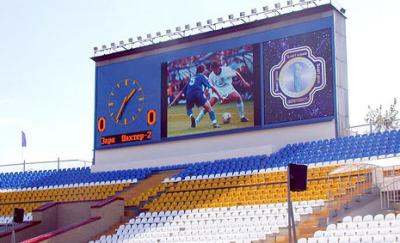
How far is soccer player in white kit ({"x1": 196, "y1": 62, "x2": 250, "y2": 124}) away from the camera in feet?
103

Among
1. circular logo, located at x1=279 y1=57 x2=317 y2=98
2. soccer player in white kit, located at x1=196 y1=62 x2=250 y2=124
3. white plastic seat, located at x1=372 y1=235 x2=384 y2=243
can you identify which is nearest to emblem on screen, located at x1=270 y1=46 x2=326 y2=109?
circular logo, located at x1=279 y1=57 x2=317 y2=98

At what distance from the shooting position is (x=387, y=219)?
18.6 meters

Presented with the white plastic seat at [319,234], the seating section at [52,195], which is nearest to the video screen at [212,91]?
the seating section at [52,195]

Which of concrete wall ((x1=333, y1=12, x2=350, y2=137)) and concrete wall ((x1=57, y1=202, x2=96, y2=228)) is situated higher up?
concrete wall ((x1=333, y1=12, x2=350, y2=137))

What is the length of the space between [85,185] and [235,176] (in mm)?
8972

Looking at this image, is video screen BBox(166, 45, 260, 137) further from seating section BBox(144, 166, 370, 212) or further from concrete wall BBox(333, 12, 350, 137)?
concrete wall BBox(333, 12, 350, 137)

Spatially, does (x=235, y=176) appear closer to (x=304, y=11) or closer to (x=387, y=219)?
(x=304, y=11)

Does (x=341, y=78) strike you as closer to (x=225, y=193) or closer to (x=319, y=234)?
(x=225, y=193)

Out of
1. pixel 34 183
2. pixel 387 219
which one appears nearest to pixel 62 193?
pixel 34 183

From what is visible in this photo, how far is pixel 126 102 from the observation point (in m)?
35.7

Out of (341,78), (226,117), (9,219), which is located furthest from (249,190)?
(9,219)

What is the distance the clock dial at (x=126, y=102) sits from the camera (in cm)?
3528

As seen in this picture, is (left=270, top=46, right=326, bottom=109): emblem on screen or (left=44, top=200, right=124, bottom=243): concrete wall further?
(left=270, top=46, right=326, bottom=109): emblem on screen

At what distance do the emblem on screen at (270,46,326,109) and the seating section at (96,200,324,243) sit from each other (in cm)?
662
